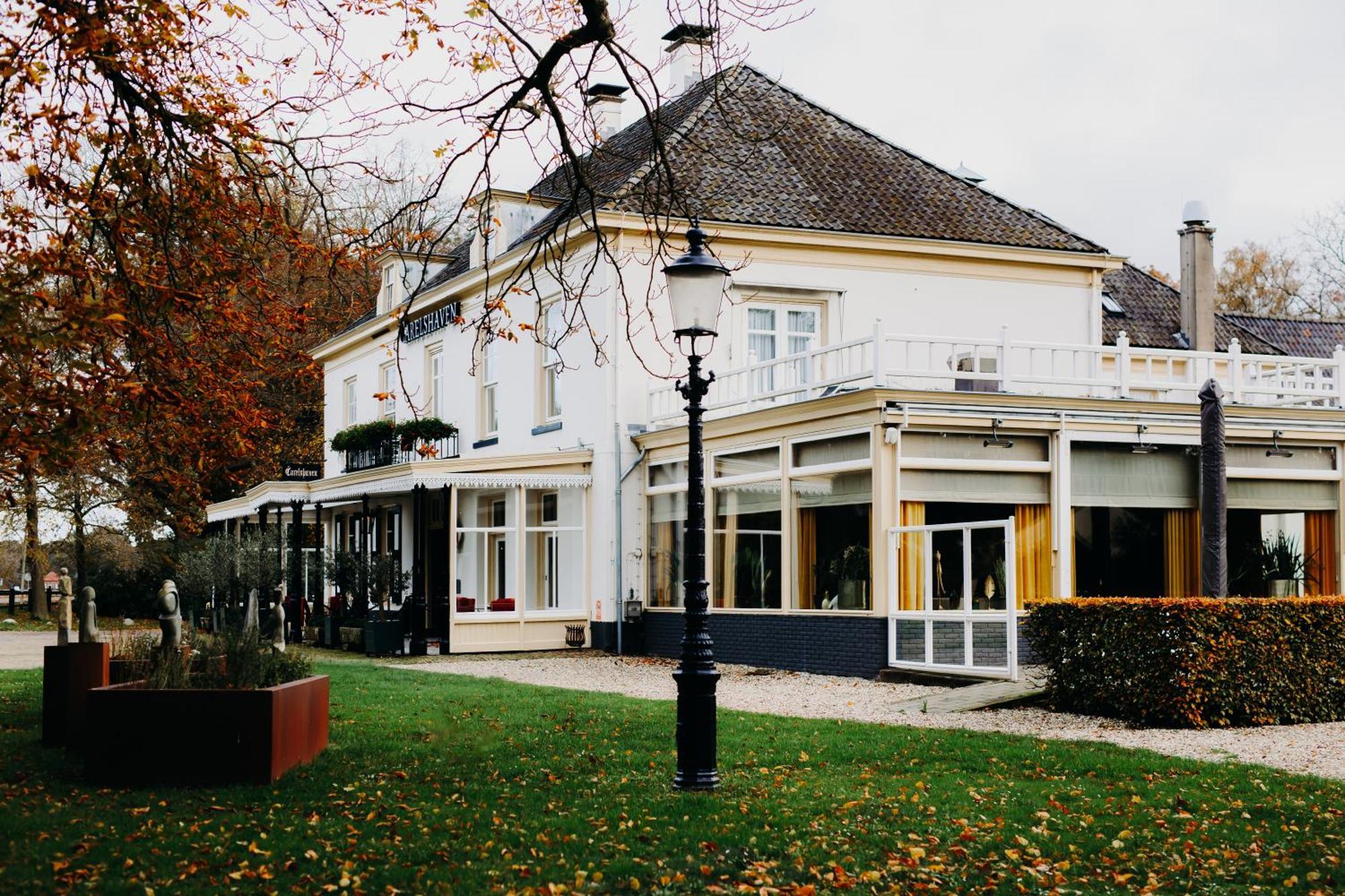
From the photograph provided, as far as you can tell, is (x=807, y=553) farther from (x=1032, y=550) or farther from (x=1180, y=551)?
(x=1180, y=551)

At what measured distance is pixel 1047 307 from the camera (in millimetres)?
26203

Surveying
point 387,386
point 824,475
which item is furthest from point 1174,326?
point 387,386

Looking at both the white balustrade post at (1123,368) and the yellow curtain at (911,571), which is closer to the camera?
the yellow curtain at (911,571)

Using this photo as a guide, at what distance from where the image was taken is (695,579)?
30.7 ft

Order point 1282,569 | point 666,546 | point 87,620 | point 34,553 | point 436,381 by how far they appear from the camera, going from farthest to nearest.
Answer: point 34,553, point 436,381, point 666,546, point 1282,569, point 87,620

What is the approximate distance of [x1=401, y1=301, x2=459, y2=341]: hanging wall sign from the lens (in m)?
29.0

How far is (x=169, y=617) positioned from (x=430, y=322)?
66.2 ft

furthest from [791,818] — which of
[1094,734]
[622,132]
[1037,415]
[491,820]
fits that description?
[622,132]

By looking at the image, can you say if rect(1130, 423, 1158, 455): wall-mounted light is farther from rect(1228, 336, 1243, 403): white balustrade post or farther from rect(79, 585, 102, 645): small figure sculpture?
rect(79, 585, 102, 645): small figure sculpture

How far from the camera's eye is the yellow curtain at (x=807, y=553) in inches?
760

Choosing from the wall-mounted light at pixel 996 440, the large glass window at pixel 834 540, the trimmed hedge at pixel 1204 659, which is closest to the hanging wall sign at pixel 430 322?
the large glass window at pixel 834 540

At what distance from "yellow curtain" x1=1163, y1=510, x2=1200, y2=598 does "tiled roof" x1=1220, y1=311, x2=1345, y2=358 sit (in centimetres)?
1646

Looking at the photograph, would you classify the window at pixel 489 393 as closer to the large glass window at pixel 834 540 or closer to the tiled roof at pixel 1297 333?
the large glass window at pixel 834 540

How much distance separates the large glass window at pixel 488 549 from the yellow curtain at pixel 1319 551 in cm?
1183
